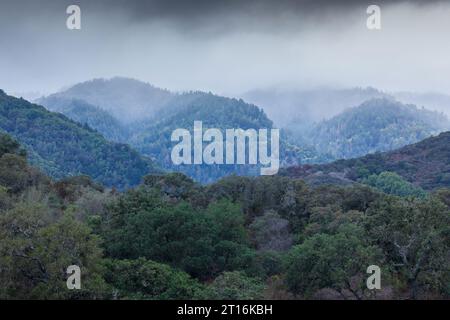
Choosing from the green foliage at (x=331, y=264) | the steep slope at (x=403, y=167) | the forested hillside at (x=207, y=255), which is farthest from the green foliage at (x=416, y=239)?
the steep slope at (x=403, y=167)

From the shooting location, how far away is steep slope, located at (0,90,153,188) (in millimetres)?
107312

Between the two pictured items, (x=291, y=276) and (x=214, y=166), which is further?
(x=214, y=166)

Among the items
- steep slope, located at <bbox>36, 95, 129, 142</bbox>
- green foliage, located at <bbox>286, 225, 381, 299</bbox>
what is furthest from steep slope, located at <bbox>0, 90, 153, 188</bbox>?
green foliage, located at <bbox>286, 225, 381, 299</bbox>

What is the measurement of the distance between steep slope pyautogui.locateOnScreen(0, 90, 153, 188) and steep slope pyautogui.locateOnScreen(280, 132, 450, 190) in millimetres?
30960

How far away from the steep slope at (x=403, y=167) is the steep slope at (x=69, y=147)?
31.0 m

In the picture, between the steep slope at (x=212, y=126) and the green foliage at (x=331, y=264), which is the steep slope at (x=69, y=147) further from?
the green foliage at (x=331, y=264)

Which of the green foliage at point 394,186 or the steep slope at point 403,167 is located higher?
the steep slope at point 403,167

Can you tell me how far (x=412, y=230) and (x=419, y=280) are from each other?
1.80 m

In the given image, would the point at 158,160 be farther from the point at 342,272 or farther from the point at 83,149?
the point at 342,272

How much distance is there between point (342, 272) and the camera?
64.1 feet

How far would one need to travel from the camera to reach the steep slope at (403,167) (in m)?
82.2

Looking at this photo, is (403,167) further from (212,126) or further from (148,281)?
(212,126)

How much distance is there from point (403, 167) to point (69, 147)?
195 feet
